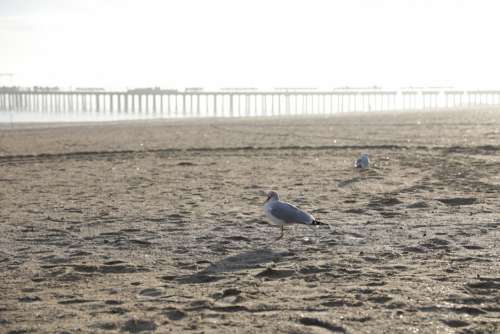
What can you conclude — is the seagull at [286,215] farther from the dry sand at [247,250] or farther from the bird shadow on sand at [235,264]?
the bird shadow on sand at [235,264]

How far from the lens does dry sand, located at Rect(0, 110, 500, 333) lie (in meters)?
4.15

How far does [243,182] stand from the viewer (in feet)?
33.8

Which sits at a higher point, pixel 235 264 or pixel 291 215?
pixel 291 215

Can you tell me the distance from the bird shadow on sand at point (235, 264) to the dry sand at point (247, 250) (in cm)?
2

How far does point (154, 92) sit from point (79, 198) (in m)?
96.8

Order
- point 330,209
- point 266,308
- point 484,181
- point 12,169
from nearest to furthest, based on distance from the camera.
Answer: point 266,308 < point 330,209 < point 484,181 < point 12,169

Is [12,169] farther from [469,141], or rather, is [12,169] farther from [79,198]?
[469,141]

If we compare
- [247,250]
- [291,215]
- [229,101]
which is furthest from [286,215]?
[229,101]

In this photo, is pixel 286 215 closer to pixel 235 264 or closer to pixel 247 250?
pixel 247 250

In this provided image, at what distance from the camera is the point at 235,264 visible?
5473 mm

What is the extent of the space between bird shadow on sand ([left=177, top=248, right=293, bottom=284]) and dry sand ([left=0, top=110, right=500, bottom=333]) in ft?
0.06

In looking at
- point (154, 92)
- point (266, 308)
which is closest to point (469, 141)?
point (266, 308)

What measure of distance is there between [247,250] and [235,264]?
0.52m

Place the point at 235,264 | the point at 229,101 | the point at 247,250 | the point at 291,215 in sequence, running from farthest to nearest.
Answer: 1. the point at 229,101
2. the point at 291,215
3. the point at 247,250
4. the point at 235,264
